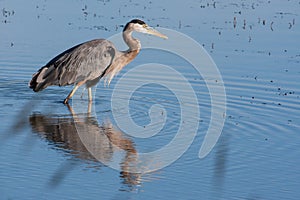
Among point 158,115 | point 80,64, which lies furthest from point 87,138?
point 80,64

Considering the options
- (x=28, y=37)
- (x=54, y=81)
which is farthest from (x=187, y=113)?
(x=28, y=37)

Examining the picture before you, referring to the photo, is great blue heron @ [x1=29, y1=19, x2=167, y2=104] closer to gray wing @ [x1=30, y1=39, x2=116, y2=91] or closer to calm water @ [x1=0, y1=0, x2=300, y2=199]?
gray wing @ [x1=30, y1=39, x2=116, y2=91]

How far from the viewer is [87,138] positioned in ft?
30.7

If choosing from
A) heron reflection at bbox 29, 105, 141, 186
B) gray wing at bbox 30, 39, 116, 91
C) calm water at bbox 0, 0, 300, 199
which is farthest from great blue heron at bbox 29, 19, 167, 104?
heron reflection at bbox 29, 105, 141, 186

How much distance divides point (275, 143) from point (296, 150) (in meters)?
0.35

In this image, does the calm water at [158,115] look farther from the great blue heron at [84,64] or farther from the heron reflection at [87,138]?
the great blue heron at [84,64]

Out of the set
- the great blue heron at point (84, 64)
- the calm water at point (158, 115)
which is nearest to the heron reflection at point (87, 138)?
the calm water at point (158, 115)

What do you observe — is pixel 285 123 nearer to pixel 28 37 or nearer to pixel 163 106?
pixel 163 106

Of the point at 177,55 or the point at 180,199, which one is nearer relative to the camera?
the point at 180,199

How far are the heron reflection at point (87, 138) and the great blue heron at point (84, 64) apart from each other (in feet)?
2.48

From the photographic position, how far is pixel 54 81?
37.5 feet

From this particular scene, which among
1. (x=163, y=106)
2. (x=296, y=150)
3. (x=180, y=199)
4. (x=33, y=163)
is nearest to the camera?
(x=180, y=199)

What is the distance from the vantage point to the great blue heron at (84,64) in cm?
1142

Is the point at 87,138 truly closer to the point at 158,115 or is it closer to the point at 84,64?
the point at 158,115
